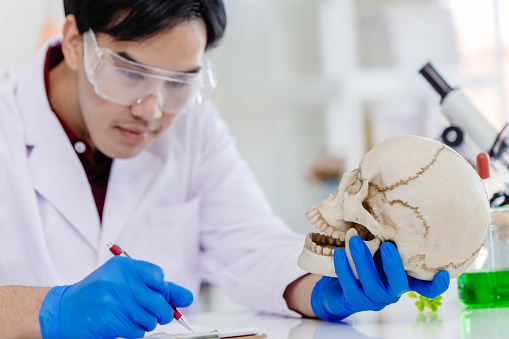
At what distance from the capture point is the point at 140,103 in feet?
5.07

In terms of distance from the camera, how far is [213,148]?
6.45 feet

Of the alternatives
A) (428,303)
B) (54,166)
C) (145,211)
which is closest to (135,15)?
(54,166)

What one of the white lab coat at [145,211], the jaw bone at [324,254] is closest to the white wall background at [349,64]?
the white lab coat at [145,211]

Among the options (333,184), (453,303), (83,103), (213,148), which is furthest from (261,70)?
(453,303)

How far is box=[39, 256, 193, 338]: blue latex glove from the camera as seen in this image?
1083 millimetres

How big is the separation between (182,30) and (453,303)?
3.14 ft

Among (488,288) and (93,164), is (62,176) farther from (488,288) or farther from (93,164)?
(488,288)

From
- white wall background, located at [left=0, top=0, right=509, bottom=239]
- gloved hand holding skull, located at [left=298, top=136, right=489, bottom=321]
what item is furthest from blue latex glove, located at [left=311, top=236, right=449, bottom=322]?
white wall background, located at [left=0, top=0, right=509, bottom=239]

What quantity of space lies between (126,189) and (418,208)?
97 cm

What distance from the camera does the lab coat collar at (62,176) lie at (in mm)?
1645

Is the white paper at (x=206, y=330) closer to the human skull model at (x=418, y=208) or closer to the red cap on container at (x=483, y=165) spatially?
the human skull model at (x=418, y=208)

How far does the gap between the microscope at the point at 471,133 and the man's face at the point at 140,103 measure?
2.02ft

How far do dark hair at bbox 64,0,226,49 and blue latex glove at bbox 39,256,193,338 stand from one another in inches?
24.2

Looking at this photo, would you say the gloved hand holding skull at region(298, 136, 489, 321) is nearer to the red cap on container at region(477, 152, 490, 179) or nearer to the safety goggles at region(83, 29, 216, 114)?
the red cap on container at region(477, 152, 490, 179)
